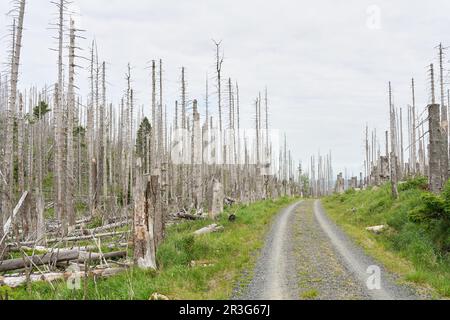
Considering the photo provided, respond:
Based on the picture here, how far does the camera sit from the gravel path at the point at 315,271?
976cm

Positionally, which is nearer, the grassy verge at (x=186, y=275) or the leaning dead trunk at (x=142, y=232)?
the grassy verge at (x=186, y=275)

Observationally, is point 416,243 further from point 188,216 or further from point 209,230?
point 188,216

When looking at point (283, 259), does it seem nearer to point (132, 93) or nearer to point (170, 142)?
point (132, 93)

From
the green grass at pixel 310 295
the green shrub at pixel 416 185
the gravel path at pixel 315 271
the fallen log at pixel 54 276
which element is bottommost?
the gravel path at pixel 315 271

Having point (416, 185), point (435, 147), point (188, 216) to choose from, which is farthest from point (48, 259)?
point (416, 185)

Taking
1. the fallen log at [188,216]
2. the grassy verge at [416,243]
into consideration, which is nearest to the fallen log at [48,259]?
the fallen log at [188,216]

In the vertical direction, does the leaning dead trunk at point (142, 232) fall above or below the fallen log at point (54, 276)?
above

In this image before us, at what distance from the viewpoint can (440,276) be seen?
37.0 feet

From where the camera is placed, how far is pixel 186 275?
11.1 meters

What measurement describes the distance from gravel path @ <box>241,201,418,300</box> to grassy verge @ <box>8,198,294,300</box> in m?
0.73

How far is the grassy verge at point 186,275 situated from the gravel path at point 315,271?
0.73 meters

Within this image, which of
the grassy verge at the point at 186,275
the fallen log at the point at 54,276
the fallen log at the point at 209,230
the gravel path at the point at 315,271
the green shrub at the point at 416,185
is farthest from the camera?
the green shrub at the point at 416,185

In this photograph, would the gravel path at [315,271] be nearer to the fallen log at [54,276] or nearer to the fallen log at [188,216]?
the fallen log at [54,276]

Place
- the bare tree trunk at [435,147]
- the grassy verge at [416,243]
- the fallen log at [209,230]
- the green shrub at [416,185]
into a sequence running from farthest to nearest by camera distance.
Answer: the green shrub at [416,185], the fallen log at [209,230], the bare tree trunk at [435,147], the grassy verge at [416,243]
